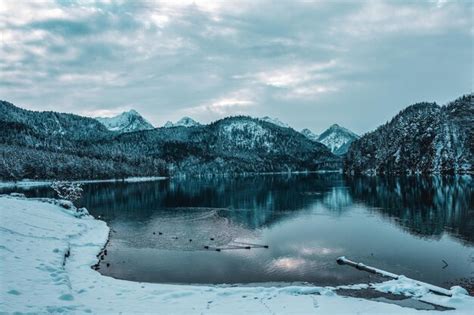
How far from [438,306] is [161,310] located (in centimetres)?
2171

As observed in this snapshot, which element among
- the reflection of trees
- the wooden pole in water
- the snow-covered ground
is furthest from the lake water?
the snow-covered ground

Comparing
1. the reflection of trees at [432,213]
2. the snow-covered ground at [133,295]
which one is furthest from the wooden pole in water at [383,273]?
the reflection of trees at [432,213]

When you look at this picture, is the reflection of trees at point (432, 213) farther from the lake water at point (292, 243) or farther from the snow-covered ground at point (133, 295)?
the snow-covered ground at point (133, 295)

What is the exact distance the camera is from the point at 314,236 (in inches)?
2464

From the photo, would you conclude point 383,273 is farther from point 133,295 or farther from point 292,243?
point 133,295

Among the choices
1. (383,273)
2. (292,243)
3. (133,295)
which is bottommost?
(292,243)

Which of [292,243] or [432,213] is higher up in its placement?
[432,213]

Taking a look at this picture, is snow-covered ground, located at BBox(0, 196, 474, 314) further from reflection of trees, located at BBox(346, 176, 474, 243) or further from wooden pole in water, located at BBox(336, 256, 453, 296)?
reflection of trees, located at BBox(346, 176, 474, 243)

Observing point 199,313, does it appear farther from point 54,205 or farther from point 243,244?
point 54,205

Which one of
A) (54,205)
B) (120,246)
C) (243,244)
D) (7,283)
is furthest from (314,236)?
(54,205)

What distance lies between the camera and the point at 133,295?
31047 millimetres

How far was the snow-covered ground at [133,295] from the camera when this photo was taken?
2644 cm

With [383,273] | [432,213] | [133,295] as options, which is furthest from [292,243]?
[432,213]

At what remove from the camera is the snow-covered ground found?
26438 millimetres
